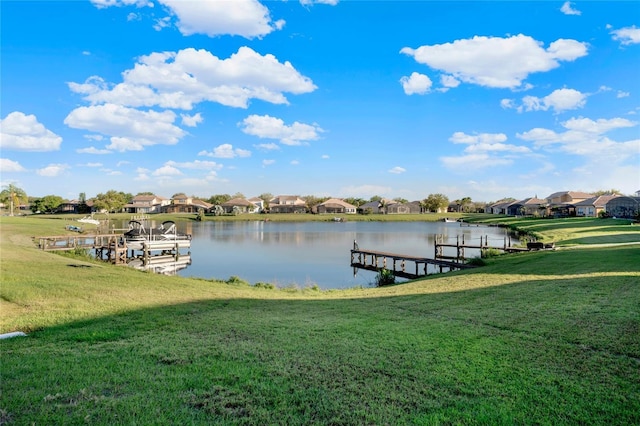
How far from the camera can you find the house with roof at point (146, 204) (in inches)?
4830

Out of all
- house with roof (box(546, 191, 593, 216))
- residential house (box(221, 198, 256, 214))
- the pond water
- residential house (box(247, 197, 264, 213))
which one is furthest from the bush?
residential house (box(247, 197, 264, 213))

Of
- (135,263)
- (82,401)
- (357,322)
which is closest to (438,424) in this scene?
(82,401)

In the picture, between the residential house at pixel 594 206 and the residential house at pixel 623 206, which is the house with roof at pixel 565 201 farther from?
the residential house at pixel 623 206

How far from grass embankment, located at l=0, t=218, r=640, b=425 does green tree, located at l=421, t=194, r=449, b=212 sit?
118m

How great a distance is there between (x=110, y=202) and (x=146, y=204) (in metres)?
13.6

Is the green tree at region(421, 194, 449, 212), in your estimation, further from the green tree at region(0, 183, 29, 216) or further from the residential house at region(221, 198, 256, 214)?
the green tree at region(0, 183, 29, 216)

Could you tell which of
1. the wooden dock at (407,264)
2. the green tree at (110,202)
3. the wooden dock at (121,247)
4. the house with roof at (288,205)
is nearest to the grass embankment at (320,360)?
the wooden dock at (407,264)

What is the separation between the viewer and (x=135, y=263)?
32312mm

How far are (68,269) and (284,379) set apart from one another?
1297cm

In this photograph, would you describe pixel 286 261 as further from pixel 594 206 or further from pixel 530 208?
pixel 530 208

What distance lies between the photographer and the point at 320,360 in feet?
19.4

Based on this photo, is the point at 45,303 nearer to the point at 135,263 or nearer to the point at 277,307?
the point at 277,307

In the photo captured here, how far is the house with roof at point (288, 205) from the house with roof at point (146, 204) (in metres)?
35.3

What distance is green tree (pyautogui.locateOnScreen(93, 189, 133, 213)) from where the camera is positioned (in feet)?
362
